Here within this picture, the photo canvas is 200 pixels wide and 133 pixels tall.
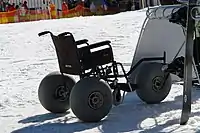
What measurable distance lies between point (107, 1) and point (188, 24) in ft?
69.5

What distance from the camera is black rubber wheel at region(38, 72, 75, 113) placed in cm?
656

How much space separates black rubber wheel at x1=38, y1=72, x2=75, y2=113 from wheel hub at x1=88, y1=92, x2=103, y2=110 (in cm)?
77

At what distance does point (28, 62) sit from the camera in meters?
12.1

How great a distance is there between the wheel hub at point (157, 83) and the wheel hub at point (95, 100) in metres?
1.14

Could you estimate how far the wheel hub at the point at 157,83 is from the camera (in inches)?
269

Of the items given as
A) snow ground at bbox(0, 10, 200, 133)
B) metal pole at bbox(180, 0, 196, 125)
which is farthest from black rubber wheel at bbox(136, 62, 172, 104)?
metal pole at bbox(180, 0, 196, 125)

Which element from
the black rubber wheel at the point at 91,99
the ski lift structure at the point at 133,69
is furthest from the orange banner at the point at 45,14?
the black rubber wheel at the point at 91,99

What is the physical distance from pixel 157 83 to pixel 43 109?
5.23 ft

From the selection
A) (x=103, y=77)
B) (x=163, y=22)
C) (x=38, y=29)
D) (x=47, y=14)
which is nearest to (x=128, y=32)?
(x=38, y=29)

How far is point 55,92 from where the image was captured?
6590 millimetres

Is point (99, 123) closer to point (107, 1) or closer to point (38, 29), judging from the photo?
point (38, 29)

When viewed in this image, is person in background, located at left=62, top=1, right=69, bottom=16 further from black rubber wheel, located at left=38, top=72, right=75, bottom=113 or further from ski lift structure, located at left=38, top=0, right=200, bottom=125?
black rubber wheel, located at left=38, top=72, right=75, bottom=113

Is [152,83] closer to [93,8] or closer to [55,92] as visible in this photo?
[55,92]

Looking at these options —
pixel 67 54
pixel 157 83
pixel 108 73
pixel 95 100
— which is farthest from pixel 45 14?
pixel 95 100
